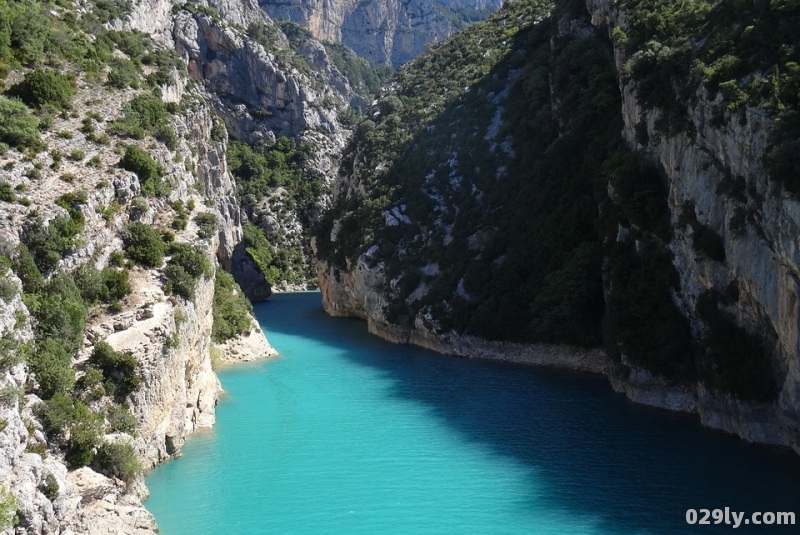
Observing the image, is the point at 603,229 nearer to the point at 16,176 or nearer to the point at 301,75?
the point at 16,176

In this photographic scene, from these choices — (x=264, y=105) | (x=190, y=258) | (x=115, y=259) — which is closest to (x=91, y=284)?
(x=115, y=259)

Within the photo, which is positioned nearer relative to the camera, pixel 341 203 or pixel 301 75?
pixel 341 203

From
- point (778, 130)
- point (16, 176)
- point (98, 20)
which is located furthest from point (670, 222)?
point (98, 20)

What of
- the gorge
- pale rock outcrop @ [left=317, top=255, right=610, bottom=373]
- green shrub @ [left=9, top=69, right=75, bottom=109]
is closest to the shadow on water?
pale rock outcrop @ [left=317, top=255, right=610, bottom=373]

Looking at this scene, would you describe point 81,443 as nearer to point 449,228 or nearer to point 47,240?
point 47,240

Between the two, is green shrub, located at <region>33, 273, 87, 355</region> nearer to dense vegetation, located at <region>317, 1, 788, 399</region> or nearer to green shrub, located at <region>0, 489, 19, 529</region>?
green shrub, located at <region>0, 489, 19, 529</region>
